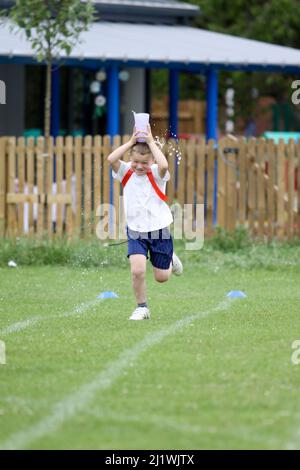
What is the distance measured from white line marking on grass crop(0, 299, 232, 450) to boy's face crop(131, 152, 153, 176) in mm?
1456

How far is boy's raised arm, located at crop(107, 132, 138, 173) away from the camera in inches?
390

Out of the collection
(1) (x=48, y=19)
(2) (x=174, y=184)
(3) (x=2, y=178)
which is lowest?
(2) (x=174, y=184)

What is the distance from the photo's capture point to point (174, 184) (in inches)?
720

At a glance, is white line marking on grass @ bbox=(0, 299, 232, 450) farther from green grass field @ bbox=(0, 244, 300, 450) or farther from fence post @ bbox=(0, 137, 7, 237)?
fence post @ bbox=(0, 137, 7, 237)

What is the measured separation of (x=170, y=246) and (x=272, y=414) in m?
4.28

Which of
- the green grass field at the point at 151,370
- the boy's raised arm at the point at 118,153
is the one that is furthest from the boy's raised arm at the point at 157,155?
the green grass field at the point at 151,370

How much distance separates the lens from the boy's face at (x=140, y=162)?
10.0 meters

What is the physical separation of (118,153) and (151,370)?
A: 9.61 feet

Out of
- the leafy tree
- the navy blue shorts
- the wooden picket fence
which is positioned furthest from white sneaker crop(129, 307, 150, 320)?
the leafy tree

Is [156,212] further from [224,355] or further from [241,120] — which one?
[241,120]

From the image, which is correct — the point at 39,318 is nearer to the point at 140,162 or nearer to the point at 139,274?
the point at 139,274

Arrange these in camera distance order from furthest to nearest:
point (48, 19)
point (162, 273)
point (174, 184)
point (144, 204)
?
1. point (174, 184)
2. point (48, 19)
3. point (162, 273)
4. point (144, 204)

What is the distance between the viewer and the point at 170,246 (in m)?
10.4

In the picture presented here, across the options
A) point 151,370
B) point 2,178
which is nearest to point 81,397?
point 151,370
